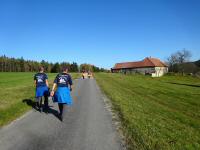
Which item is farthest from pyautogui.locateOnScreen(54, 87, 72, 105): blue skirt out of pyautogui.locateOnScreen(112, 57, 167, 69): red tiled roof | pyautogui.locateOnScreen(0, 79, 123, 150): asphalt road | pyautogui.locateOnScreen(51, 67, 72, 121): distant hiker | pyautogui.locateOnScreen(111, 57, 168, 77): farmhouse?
pyautogui.locateOnScreen(112, 57, 167, 69): red tiled roof

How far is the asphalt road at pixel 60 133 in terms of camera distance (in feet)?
20.4

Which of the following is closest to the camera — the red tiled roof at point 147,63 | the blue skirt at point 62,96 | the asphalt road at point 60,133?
the asphalt road at point 60,133

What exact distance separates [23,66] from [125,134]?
490ft

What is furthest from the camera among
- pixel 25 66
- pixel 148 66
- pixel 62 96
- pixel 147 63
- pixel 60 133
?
pixel 25 66

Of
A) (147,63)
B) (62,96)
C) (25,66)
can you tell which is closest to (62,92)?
(62,96)

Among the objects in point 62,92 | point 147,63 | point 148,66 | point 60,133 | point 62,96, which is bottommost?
point 60,133

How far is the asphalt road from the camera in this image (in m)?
6.21

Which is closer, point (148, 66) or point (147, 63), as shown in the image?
point (148, 66)

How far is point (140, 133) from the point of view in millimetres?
7508

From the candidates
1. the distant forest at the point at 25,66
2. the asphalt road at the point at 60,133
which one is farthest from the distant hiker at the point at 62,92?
the distant forest at the point at 25,66

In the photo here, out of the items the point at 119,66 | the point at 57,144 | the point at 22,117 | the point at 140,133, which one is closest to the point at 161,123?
the point at 140,133

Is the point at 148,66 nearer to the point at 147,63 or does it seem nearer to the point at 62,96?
the point at 147,63

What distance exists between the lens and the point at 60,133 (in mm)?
7410

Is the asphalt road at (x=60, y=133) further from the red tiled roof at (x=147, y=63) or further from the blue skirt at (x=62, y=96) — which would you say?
the red tiled roof at (x=147, y=63)
